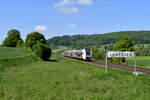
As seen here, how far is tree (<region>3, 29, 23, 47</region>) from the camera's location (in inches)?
3866

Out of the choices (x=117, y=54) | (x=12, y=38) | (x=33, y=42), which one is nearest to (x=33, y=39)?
(x=33, y=42)

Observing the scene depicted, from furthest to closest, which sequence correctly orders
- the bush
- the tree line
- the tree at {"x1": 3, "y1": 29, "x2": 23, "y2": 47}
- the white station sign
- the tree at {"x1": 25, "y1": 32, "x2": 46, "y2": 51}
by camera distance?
the tree at {"x1": 3, "y1": 29, "x2": 23, "y2": 47} < the tree at {"x1": 25, "y1": 32, "x2": 46, "y2": 51} < the tree line < the bush < the white station sign

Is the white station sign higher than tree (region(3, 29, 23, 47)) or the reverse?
the reverse

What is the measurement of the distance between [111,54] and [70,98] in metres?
13.3

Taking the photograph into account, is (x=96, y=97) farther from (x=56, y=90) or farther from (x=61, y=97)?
(x=56, y=90)

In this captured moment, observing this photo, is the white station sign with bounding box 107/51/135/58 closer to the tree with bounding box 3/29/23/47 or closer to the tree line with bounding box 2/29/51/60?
the tree line with bounding box 2/29/51/60

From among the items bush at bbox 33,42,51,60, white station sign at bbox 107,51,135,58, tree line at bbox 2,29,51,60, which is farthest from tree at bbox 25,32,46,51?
white station sign at bbox 107,51,135,58

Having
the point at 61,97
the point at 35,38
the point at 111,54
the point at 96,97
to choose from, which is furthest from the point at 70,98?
the point at 35,38

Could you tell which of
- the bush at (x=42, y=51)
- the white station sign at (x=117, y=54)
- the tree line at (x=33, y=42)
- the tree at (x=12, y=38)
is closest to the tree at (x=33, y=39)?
the tree line at (x=33, y=42)

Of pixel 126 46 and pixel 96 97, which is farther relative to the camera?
pixel 126 46

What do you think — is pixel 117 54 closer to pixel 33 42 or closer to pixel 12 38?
pixel 33 42

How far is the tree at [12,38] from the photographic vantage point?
9819cm

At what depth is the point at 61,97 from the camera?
941cm

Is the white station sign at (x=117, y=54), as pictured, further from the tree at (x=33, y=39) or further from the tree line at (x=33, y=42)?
the tree at (x=33, y=39)
